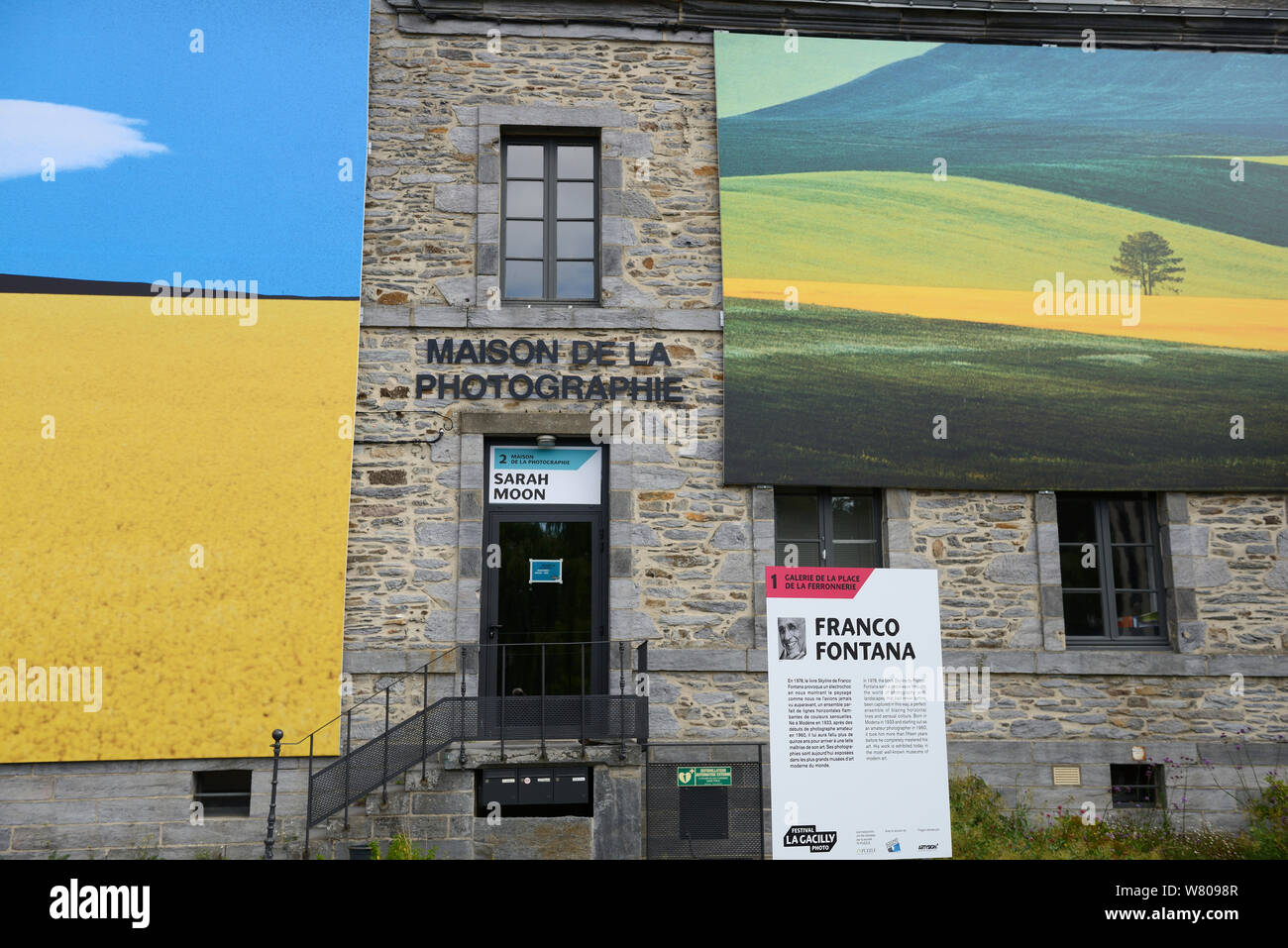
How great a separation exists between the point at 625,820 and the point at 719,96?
651cm

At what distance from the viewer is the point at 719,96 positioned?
975 centimetres

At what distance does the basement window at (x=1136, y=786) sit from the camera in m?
8.97

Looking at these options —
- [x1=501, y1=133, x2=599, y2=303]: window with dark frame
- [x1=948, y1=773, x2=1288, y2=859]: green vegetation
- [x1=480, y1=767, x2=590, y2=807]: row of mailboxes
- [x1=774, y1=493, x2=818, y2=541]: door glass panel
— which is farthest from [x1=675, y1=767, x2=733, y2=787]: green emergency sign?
[x1=501, y1=133, x2=599, y2=303]: window with dark frame

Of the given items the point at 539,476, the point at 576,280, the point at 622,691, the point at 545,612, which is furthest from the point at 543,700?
the point at 576,280

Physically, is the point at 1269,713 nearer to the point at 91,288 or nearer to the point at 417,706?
the point at 417,706

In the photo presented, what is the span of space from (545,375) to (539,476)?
2.96 feet

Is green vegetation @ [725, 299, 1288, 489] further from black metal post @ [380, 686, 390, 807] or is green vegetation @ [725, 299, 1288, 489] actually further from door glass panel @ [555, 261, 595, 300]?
black metal post @ [380, 686, 390, 807]

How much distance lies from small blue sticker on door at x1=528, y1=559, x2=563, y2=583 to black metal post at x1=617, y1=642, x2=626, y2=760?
0.83 m

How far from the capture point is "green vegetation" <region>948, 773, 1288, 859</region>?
8211mm

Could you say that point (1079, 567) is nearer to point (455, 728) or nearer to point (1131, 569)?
point (1131, 569)

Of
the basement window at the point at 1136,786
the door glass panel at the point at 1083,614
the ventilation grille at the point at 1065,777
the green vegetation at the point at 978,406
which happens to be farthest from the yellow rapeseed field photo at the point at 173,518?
the basement window at the point at 1136,786

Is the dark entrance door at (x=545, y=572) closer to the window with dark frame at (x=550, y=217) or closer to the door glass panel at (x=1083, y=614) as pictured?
the window with dark frame at (x=550, y=217)

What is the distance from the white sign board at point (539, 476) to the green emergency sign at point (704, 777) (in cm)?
252

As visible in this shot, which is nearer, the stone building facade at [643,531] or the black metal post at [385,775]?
the black metal post at [385,775]
